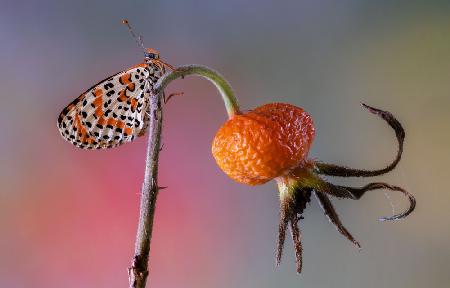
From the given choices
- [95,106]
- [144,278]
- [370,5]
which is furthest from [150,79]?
[370,5]

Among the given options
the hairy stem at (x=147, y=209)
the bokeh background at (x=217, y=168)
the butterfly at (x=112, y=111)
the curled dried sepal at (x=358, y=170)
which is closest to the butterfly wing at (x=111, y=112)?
the butterfly at (x=112, y=111)

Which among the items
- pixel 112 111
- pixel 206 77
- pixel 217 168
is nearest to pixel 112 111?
pixel 112 111

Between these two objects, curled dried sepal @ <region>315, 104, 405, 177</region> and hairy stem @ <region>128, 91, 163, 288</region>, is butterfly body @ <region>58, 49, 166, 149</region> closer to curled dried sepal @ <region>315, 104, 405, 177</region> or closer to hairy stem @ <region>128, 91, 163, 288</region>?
hairy stem @ <region>128, 91, 163, 288</region>

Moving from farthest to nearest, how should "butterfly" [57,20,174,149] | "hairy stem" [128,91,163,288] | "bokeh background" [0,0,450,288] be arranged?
"bokeh background" [0,0,450,288] → "butterfly" [57,20,174,149] → "hairy stem" [128,91,163,288]

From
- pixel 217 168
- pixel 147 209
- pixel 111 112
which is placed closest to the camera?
pixel 147 209

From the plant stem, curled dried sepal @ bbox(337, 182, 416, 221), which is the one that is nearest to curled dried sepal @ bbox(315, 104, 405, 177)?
curled dried sepal @ bbox(337, 182, 416, 221)

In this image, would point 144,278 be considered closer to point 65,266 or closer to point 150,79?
point 150,79

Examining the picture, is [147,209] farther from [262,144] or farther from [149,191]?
[262,144]

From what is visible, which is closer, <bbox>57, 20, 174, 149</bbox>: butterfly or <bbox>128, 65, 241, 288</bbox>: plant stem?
<bbox>128, 65, 241, 288</bbox>: plant stem
